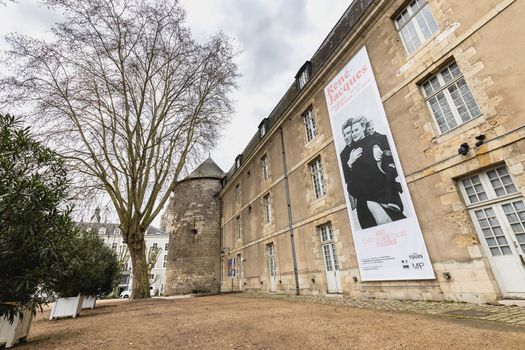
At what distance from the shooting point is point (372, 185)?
681cm

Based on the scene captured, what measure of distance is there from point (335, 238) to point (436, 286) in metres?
3.27

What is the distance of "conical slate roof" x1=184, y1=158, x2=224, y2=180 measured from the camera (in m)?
21.7

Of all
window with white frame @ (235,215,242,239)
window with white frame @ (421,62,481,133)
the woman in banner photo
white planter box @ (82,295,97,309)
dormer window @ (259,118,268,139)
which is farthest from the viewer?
window with white frame @ (235,215,242,239)

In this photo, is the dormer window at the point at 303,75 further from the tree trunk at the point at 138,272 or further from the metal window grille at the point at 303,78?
the tree trunk at the point at 138,272

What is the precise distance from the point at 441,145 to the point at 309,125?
18.5 feet

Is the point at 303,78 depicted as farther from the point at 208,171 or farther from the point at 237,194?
the point at 208,171

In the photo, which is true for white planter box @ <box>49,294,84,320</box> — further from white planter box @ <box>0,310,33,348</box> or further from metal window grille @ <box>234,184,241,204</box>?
metal window grille @ <box>234,184,241,204</box>

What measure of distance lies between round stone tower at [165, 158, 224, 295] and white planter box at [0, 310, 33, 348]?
50.6 feet

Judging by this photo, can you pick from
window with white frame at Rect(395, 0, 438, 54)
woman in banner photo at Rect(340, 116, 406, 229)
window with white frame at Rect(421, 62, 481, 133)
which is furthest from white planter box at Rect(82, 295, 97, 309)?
window with white frame at Rect(395, 0, 438, 54)

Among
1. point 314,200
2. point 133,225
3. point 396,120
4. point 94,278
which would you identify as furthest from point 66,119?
point 396,120

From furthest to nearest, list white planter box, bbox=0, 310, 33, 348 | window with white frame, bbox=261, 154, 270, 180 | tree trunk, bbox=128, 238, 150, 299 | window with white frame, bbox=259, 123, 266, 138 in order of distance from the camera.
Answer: window with white frame, bbox=259, 123, 266, 138, window with white frame, bbox=261, 154, 270, 180, tree trunk, bbox=128, 238, 150, 299, white planter box, bbox=0, 310, 33, 348

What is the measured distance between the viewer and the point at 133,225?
39.1ft

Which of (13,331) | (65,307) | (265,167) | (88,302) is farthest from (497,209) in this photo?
(88,302)

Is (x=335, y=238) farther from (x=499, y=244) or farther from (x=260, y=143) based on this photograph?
(x=260, y=143)
